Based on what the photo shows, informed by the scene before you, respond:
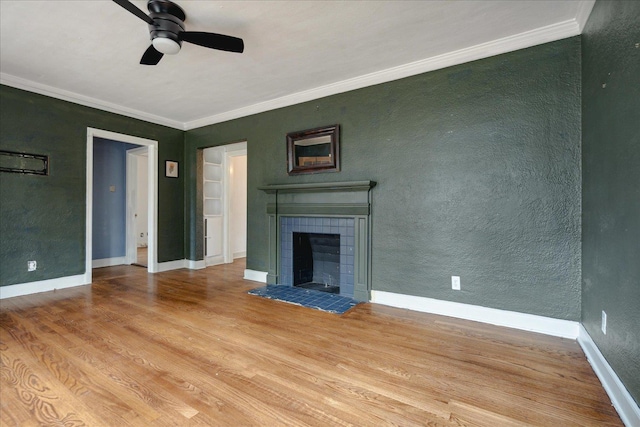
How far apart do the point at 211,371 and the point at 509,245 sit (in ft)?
8.33

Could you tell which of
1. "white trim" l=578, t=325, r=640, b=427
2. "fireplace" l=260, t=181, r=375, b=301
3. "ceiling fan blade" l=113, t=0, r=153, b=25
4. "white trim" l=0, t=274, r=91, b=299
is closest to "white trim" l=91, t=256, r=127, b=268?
"white trim" l=0, t=274, r=91, b=299

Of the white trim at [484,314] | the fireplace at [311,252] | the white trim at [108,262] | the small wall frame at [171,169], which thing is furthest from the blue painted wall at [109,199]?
the white trim at [484,314]

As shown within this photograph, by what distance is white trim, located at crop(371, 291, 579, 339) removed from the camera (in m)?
2.40

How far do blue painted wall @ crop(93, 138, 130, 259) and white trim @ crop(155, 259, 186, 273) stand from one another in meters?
1.36

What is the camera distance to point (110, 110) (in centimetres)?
427

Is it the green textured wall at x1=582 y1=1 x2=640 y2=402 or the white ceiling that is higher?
the white ceiling

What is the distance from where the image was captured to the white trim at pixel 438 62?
240cm

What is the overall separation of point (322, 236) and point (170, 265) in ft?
9.39

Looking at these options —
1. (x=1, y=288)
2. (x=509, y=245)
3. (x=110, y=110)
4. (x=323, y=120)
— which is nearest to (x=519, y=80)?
(x=509, y=245)

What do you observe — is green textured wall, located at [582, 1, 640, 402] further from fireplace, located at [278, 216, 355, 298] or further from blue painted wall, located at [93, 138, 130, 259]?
blue painted wall, located at [93, 138, 130, 259]

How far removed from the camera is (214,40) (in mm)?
2223

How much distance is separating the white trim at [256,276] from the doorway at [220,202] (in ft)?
4.51

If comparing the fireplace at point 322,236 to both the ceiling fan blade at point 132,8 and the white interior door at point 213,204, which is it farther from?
the ceiling fan blade at point 132,8

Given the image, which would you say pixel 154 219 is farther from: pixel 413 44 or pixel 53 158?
pixel 413 44
